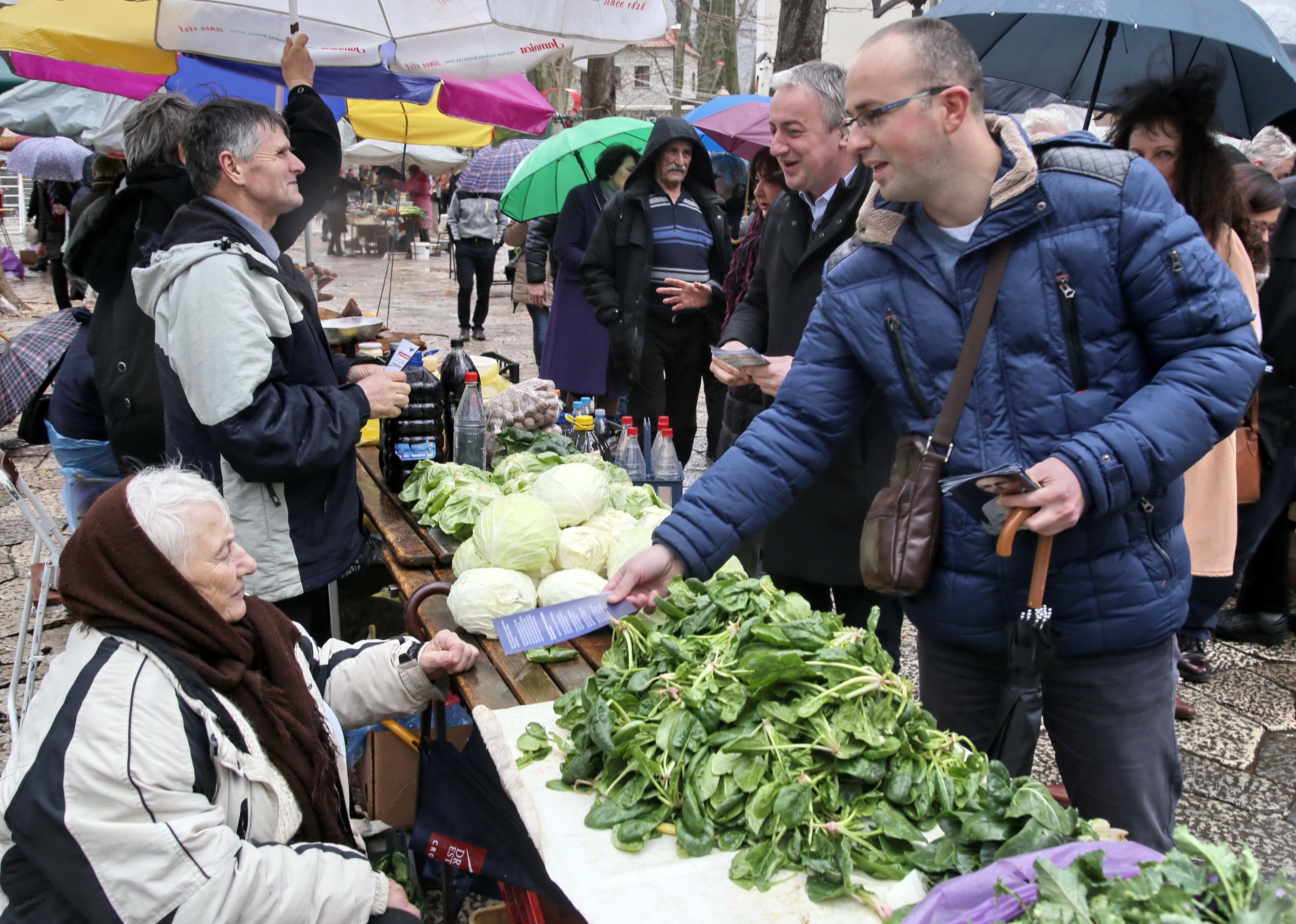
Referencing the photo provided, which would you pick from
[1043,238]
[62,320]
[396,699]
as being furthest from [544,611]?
[62,320]

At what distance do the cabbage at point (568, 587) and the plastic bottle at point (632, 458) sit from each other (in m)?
1.13

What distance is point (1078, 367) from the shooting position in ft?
5.80

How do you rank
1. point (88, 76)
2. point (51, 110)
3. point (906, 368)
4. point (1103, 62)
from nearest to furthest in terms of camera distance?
point (906, 368), point (1103, 62), point (88, 76), point (51, 110)

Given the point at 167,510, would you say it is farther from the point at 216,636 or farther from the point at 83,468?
the point at 83,468

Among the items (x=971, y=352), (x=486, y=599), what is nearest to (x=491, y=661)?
(x=486, y=599)

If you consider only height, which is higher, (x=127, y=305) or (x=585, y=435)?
(x=127, y=305)

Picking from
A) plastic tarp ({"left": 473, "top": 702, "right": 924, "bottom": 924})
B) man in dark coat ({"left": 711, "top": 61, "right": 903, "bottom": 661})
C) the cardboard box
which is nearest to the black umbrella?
plastic tarp ({"left": 473, "top": 702, "right": 924, "bottom": 924})

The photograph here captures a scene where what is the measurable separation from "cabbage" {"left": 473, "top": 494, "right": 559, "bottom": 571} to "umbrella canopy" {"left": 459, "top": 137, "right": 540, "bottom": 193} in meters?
9.51

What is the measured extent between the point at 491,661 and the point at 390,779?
0.84m

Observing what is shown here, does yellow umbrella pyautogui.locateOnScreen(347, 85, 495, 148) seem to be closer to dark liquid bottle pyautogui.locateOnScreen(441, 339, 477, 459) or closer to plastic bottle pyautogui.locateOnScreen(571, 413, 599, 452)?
dark liquid bottle pyautogui.locateOnScreen(441, 339, 477, 459)

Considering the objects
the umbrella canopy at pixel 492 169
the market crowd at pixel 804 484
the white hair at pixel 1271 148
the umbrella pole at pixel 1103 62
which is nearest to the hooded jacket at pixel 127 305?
the market crowd at pixel 804 484

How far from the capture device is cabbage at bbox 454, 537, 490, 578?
2621mm

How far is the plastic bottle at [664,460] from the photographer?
12.0 feet

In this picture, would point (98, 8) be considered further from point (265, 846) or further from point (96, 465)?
point (265, 846)
